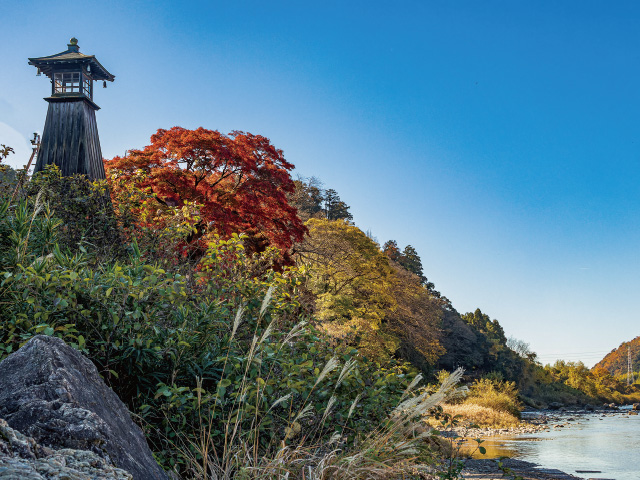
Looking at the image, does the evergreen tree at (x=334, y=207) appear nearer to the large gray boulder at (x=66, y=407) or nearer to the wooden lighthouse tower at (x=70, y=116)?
the wooden lighthouse tower at (x=70, y=116)

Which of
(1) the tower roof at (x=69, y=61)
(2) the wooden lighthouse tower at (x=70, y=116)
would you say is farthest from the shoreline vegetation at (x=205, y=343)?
(1) the tower roof at (x=69, y=61)

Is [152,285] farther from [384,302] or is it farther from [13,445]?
[384,302]

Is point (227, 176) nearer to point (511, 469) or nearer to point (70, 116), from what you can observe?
point (70, 116)

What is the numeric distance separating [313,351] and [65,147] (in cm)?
1434

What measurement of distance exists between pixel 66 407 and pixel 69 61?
53.1 ft

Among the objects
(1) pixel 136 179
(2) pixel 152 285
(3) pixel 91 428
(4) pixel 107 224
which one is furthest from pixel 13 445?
(1) pixel 136 179

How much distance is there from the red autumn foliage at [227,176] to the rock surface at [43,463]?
32.9 ft

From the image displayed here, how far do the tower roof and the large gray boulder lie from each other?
15.6 m

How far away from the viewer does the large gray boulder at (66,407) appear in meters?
1.83

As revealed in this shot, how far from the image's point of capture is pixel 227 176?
12.6 meters

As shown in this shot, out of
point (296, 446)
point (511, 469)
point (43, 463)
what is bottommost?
point (511, 469)

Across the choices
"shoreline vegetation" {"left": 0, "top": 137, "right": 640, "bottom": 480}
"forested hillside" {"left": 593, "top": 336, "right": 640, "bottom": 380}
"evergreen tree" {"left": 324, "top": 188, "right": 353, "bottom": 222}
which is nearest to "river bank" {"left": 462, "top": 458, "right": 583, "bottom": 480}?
"shoreline vegetation" {"left": 0, "top": 137, "right": 640, "bottom": 480}

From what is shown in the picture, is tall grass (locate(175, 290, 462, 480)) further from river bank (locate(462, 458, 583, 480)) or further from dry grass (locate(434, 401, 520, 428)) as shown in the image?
dry grass (locate(434, 401, 520, 428))

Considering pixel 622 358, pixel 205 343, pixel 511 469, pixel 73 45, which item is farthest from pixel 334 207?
pixel 622 358
